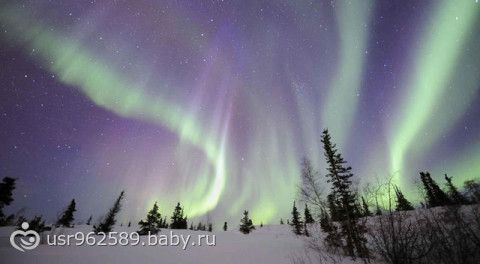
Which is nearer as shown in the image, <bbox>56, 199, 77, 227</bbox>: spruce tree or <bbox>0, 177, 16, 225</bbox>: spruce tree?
<bbox>0, 177, 16, 225</bbox>: spruce tree

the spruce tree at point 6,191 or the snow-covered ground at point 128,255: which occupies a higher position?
the spruce tree at point 6,191

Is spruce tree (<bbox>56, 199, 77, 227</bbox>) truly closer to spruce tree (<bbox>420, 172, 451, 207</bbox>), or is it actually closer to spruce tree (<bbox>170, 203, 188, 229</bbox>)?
spruce tree (<bbox>170, 203, 188, 229</bbox>)

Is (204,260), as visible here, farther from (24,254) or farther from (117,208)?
(117,208)

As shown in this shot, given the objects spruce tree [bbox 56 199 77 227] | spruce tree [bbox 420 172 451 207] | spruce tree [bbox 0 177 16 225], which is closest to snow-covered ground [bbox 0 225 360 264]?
spruce tree [bbox 0 177 16 225]

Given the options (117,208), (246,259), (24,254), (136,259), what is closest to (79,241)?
(24,254)

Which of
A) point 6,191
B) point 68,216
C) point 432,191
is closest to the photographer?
point 6,191

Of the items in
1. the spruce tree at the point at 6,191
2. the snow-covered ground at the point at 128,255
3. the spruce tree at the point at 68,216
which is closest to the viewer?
the snow-covered ground at the point at 128,255

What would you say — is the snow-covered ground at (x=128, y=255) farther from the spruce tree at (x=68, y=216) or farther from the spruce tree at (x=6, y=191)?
the spruce tree at (x=68, y=216)

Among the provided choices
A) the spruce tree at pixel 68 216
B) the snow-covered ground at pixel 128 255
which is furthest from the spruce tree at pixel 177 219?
the snow-covered ground at pixel 128 255

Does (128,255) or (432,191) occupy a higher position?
(432,191)

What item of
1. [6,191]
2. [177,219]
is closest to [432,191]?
[177,219]

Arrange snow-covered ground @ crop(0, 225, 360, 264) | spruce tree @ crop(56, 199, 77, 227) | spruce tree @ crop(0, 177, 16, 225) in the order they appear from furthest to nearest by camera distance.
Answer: spruce tree @ crop(56, 199, 77, 227), spruce tree @ crop(0, 177, 16, 225), snow-covered ground @ crop(0, 225, 360, 264)

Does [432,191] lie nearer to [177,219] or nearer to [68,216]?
[177,219]

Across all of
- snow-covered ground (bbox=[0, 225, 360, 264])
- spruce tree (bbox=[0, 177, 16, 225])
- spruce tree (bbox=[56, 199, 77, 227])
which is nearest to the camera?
snow-covered ground (bbox=[0, 225, 360, 264])
